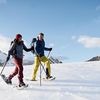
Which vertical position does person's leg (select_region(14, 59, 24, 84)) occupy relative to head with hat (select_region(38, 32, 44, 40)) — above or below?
below

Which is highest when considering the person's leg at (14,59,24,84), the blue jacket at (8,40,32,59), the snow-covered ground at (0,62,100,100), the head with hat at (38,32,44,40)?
the head with hat at (38,32,44,40)

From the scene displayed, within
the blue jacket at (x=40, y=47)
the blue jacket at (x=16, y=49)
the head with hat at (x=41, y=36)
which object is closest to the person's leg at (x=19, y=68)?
the blue jacket at (x=16, y=49)

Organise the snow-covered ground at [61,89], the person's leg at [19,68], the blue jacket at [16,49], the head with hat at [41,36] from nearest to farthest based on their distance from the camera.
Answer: the snow-covered ground at [61,89] < the person's leg at [19,68] < the blue jacket at [16,49] < the head with hat at [41,36]

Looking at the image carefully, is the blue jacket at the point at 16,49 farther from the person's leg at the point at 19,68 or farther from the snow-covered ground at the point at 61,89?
the snow-covered ground at the point at 61,89

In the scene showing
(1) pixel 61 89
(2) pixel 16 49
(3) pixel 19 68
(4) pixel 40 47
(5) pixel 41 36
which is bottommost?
(1) pixel 61 89

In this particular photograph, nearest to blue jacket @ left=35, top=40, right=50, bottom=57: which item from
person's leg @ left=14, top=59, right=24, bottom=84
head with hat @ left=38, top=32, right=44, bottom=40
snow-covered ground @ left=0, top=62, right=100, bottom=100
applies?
head with hat @ left=38, top=32, right=44, bottom=40

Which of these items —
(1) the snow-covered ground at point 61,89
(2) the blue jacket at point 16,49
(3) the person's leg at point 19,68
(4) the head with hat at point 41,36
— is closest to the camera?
(1) the snow-covered ground at point 61,89

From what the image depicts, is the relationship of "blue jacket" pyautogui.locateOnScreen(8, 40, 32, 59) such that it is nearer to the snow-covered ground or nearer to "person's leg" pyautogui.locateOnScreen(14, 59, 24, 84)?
"person's leg" pyautogui.locateOnScreen(14, 59, 24, 84)

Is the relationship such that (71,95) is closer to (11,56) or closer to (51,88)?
(51,88)

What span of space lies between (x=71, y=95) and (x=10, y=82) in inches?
142

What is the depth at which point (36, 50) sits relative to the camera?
16.9 meters

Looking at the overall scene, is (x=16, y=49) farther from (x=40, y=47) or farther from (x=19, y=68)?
(x=40, y=47)

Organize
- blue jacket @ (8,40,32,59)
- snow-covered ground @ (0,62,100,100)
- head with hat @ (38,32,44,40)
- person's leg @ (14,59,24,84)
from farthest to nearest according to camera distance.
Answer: head with hat @ (38,32,44,40) → blue jacket @ (8,40,32,59) → person's leg @ (14,59,24,84) → snow-covered ground @ (0,62,100,100)

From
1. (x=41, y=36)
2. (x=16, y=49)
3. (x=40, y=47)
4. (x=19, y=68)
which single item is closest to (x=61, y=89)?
(x=19, y=68)
